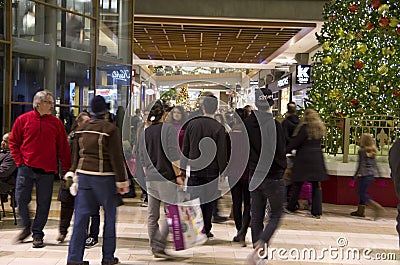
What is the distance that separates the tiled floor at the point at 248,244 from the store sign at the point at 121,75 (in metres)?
6.17

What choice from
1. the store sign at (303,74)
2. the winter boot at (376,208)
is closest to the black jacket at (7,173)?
the winter boot at (376,208)

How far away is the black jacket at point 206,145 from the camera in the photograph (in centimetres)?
642

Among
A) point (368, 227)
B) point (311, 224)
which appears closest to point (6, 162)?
point (311, 224)

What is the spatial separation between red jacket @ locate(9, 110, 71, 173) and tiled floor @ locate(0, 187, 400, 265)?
0.89m

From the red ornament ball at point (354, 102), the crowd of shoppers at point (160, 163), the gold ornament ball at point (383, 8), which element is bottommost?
the crowd of shoppers at point (160, 163)

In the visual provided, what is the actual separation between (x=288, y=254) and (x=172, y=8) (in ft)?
34.0

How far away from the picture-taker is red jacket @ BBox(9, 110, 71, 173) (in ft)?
20.7

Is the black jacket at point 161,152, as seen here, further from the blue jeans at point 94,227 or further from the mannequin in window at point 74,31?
the mannequin in window at point 74,31

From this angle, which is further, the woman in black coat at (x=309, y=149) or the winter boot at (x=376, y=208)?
the winter boot at (x=376, y=208)

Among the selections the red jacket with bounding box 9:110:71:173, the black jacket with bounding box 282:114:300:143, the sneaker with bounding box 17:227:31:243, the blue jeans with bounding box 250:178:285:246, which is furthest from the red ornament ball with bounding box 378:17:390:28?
the sneaker with bounding box 17:227:31:243

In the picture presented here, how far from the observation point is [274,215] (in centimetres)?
541

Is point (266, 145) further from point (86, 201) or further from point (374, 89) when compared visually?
point (374, 89)

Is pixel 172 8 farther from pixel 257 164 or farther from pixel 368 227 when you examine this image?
pixel 257 164

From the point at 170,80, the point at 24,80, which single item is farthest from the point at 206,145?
the point at 24,80
